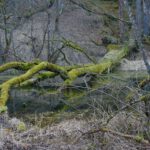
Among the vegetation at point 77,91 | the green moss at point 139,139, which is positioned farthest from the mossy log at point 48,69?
the green moss at point 139,139

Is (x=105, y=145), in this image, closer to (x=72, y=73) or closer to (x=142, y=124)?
(x=142, y=124)

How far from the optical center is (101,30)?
23.4 meters

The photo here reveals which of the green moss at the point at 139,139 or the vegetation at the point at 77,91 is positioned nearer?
the green moss at the point at 139,139

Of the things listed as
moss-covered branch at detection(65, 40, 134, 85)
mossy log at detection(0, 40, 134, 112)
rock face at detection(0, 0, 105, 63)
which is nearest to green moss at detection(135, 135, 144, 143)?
moss-covered branch at detection(65, 40, 134, 85)

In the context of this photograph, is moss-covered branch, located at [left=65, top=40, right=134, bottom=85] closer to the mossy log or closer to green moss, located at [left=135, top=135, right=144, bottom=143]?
the mossy log

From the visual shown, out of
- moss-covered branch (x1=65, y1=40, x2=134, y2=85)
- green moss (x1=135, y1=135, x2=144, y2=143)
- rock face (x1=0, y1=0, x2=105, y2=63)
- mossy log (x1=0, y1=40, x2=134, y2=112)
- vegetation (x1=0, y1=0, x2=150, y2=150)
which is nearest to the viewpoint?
green moss (x1=135, y1=135, x2=144, y2=143)

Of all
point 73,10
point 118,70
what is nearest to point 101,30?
point 73,10

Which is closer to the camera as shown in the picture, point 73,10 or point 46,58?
point 46,58

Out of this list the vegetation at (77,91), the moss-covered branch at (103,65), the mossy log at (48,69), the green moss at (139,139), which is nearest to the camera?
the green moss at (139,139)

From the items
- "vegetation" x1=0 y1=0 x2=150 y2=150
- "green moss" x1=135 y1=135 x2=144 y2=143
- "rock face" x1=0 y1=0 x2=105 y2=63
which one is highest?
"rock face" x1=0 y1=0 x2=105 y2=63

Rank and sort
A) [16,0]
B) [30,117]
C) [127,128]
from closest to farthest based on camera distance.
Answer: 1. [127,128]
2. [30,117]
3. [16,0]

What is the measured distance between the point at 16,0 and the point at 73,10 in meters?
7.07

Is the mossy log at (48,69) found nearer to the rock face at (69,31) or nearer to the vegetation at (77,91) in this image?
the vegetation at (77,91)

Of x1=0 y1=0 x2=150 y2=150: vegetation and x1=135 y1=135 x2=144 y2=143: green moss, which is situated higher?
x1=0 y1=0 x2=150 y2=150: vegetation
